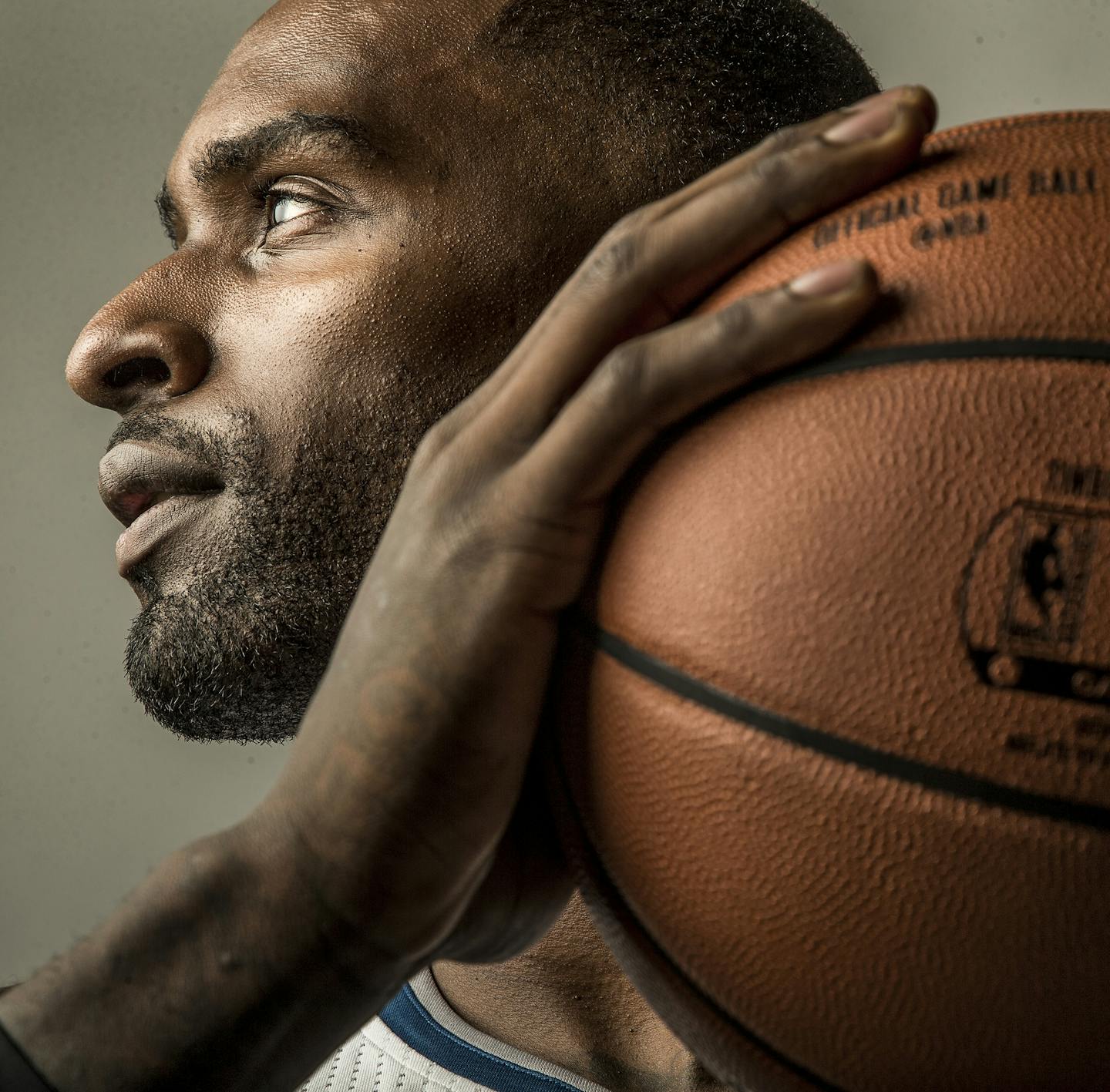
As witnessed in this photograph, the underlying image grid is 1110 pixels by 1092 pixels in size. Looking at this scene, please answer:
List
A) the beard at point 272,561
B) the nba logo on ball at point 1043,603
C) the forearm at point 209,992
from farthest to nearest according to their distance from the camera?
the beard at point 272,561, the forearm at point 209,992, the nba logo on ball at point 1043,603

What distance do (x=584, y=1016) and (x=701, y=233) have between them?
73 centimetres

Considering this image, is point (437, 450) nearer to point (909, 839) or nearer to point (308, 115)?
point (909, 839)

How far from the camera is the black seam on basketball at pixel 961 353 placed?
19.7 inches

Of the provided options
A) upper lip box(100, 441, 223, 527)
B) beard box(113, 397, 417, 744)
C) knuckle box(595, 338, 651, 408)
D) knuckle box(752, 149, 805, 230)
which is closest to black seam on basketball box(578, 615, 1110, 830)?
knuckle box(595, 338, 651, 408)

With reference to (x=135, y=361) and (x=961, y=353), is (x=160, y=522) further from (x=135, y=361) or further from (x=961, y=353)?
(x=961, y=353)

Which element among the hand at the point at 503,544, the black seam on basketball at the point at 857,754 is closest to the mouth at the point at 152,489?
the hand at the point at 503,544

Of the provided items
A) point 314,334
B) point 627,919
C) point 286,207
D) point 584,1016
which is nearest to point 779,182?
point 627,919

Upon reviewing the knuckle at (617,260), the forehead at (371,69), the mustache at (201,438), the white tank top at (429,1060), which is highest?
the forehead at (371,69)

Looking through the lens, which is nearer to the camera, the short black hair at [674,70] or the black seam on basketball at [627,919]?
the black seam on basketball at [627,919]

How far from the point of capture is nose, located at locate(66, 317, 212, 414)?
3.23 feet

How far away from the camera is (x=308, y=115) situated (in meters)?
0.98

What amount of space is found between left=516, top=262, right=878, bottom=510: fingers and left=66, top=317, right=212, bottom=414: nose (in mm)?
521

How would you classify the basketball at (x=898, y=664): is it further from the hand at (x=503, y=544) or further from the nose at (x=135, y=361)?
the nose at (x=135, y=361)

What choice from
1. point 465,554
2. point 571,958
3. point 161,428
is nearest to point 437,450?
point 465,554
